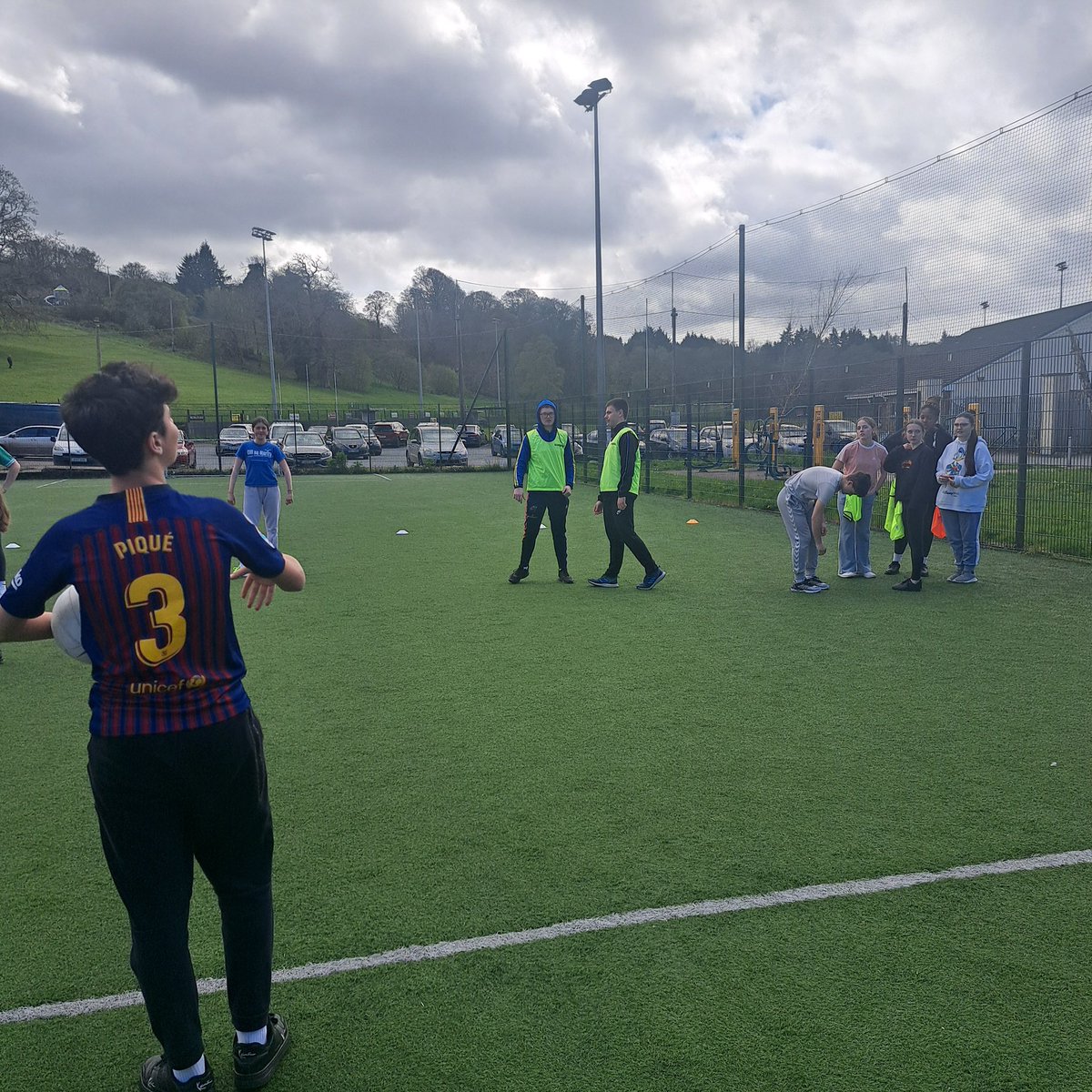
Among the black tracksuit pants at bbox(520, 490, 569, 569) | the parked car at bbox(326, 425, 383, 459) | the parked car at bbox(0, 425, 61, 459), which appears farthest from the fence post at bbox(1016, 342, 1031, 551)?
the parked car at bbox(326, 425, 383, 459)

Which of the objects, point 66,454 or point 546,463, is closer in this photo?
point 546,463

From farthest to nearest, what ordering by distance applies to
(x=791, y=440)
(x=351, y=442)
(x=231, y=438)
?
1. (x=351, y=442)
2. (x=231, y=438)
3. (x=791, y=440)

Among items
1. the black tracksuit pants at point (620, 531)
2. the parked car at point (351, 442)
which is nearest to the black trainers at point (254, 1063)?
the black tracksuit pants at point (620, 531)

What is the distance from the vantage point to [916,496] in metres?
9.69

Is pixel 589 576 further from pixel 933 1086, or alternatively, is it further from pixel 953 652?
pixel 933 1086

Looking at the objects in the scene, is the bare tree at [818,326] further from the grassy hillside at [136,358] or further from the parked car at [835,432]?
the grassy hillside at [136,358]

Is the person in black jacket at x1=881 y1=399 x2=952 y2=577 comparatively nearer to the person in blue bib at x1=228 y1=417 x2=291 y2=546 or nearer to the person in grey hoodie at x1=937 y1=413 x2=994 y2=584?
the person in grey hoodie at x1=937 y1=413 x2=994 y2=584

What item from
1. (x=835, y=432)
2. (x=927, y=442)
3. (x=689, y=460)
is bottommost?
(x=689, y=460)

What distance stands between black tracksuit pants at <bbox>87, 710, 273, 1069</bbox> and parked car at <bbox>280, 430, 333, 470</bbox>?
A: 33.7 metres

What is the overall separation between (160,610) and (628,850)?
2.38 meters

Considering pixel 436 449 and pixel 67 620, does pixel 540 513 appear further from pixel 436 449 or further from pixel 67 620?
pixel 436 449

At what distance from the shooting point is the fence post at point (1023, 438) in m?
11.5

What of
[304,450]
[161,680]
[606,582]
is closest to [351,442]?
[304,450]

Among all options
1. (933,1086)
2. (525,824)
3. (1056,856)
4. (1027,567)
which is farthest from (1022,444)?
(933,1086)
